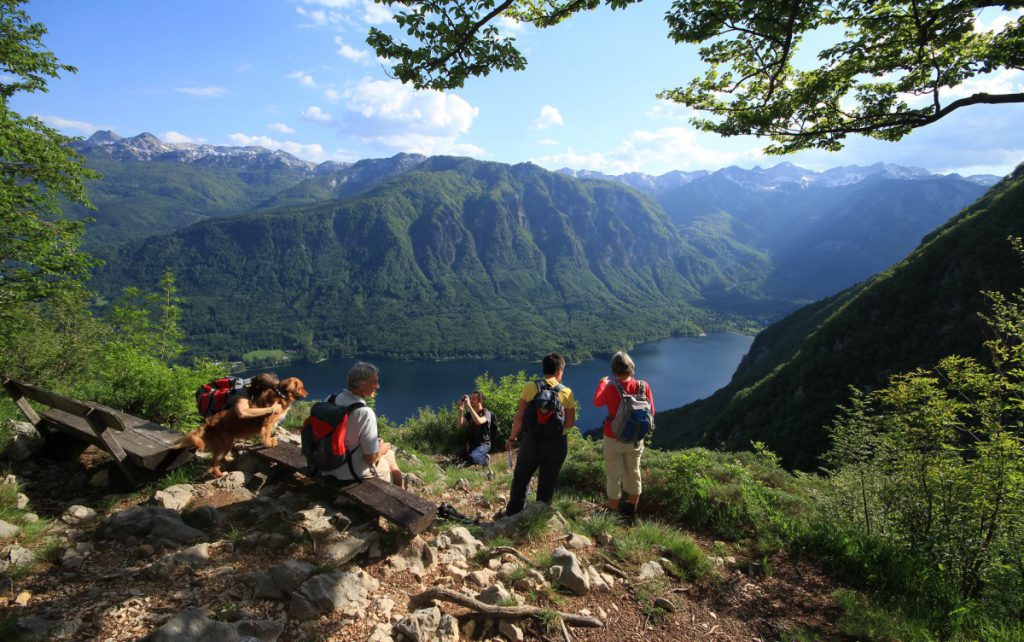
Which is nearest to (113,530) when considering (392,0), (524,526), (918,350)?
(524,526)

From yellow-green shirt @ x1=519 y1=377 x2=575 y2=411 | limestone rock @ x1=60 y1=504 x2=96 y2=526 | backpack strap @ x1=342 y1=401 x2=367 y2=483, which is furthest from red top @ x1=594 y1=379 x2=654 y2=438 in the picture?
limestone rock @ x1=60 y1=504 x2=96 y2=526

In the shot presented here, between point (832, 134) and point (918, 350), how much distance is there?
173 ft

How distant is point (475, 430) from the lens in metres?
8.34

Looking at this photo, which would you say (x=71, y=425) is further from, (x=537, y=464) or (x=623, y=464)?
(x=623, y=464)

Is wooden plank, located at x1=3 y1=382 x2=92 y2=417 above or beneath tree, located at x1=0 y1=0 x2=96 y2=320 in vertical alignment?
beneath

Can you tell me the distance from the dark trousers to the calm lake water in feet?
254

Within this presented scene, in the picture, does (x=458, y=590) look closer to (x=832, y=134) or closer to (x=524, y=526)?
(x=524, y=526)

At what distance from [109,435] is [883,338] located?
204 feet

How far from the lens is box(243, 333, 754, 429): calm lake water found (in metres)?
99.9

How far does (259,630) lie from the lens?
2.76 m

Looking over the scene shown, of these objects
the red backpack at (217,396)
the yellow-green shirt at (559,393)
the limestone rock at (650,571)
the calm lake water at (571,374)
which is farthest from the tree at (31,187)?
the calm lake water at (571,374)

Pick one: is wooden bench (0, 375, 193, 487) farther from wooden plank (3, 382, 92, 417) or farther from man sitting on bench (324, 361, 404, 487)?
man sitting on bench (324, 361, 404, 487)

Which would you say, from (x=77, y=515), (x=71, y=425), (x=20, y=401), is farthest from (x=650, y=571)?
(x=20, y=401)

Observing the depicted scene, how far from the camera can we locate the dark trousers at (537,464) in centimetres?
499
